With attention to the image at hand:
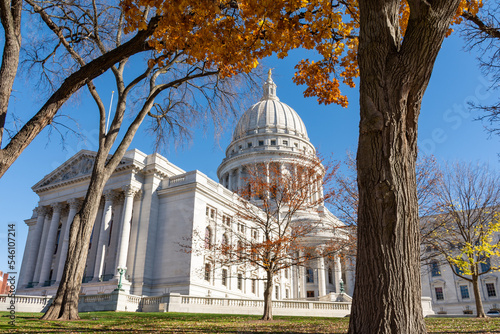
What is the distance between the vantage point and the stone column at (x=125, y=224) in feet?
133

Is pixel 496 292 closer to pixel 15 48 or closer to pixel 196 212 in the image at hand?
pixel 196 212

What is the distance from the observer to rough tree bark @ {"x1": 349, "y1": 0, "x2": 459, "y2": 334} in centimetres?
554

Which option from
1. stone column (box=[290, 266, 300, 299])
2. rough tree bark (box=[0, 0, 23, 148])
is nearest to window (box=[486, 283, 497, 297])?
stone column (box=[290, 266, 300, 299])

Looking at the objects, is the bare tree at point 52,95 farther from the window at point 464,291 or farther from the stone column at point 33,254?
the window at point 464,291

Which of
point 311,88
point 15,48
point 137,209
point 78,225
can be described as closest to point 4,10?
point 15,48

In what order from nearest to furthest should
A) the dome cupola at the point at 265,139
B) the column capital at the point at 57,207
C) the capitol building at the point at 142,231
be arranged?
the capitol building at the point at 142,231 → the column capital at the point at 57,207 → the dome cupola at the point at 265,139

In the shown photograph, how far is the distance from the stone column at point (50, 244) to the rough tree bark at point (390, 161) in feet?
160

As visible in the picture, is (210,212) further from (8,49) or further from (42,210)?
(8,49)

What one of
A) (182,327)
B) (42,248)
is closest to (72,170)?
(42,248)

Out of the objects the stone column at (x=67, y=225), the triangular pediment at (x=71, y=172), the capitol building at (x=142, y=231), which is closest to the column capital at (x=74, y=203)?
the stone column at (x=67, y=225)

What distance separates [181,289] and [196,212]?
8298mm

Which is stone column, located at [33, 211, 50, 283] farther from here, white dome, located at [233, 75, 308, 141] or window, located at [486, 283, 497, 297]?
window, located at [486, 283, 497, 297]

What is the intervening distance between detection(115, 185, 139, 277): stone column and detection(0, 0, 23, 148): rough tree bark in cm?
3381

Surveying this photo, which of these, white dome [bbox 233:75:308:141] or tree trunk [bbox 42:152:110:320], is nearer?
tree trunk [bbox 42:152:110:320]
